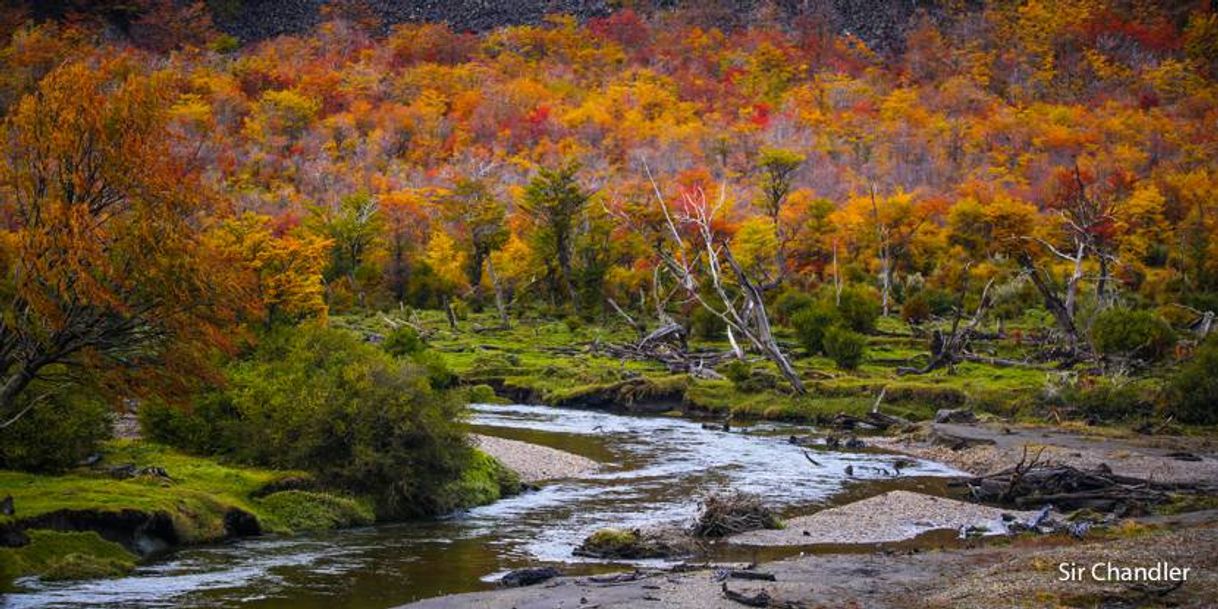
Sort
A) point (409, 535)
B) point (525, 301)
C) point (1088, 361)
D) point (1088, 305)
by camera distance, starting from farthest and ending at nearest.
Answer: point (525, 301) → point (1088, 305) → point (1088, 361) → point (409, 535)

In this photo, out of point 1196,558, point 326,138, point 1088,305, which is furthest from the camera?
point 326,138

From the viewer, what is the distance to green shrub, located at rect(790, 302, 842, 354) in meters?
59.8

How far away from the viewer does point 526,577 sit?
68.6 feet

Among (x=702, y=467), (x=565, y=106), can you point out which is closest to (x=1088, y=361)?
(x=702, y=467)

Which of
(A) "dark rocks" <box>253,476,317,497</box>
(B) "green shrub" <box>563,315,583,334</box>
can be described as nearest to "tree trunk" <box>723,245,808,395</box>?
(B) "green shrub" <box>563,315,583,334</box>

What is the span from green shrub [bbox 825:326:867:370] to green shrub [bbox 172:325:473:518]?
2848 centimetres

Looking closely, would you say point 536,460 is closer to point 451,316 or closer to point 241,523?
point 241,523

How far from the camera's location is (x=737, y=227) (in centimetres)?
10219

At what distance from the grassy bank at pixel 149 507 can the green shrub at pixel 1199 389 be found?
82.5 feet

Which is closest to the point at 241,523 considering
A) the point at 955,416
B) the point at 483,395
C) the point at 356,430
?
the point at 356,430

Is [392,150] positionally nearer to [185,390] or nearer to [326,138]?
[326,138]

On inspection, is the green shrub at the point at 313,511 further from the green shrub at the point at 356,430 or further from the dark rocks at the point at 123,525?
the dark rocks at the point at 123,525

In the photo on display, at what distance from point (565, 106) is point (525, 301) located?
101 m

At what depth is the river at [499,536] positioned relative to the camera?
1998cm
